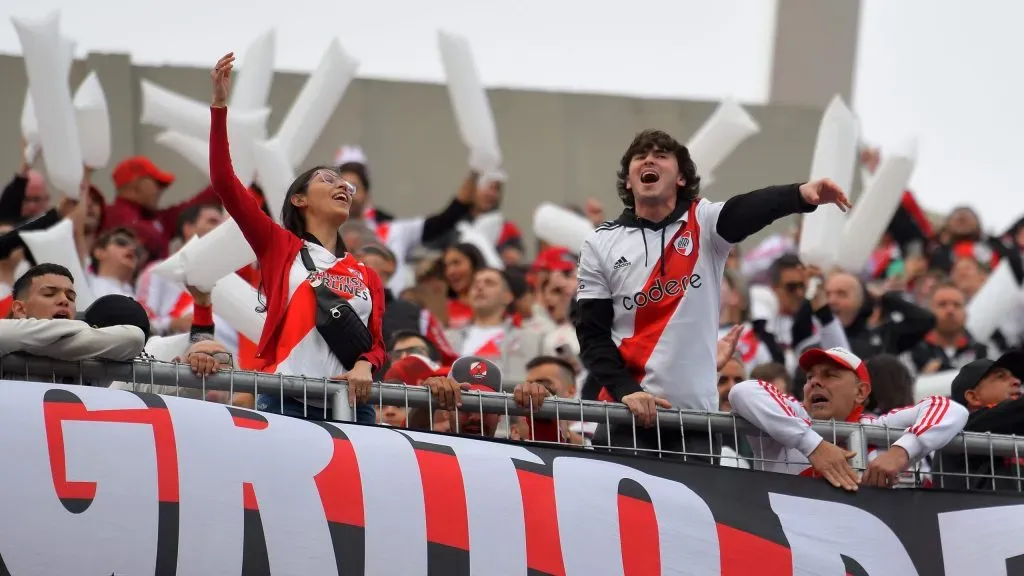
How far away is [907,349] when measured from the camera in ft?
30.3

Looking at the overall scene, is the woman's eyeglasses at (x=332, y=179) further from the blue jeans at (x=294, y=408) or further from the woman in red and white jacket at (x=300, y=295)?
the blue jeans at (x=294, y=408)

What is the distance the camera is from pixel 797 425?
527cm

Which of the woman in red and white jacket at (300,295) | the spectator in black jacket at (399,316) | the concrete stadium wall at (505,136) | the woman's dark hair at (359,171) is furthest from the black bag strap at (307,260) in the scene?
the concrete stadium wall at (505,136)

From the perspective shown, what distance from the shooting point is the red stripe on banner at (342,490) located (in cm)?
473

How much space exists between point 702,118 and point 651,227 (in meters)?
9.63

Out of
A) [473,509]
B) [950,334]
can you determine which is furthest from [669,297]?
[950,334]

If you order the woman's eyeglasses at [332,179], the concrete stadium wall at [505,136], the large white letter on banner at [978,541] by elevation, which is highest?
the concrete stadium wall at [505,136]

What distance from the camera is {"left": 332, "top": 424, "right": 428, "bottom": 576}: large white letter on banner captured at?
4723mm

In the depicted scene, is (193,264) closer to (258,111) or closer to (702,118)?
(258,111)

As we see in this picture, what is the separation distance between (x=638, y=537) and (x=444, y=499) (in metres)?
0.60

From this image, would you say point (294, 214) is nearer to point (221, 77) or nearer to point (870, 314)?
point (221, 77)

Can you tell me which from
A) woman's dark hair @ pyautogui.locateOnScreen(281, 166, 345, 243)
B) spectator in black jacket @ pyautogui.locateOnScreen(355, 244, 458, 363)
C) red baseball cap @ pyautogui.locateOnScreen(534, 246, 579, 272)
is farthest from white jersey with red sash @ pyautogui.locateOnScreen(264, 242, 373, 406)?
red baseball cap @ pyautogui.locateOnScreen(534, 246, 579, 272)

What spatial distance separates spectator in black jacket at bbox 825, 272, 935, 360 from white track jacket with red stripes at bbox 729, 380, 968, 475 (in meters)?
3.41

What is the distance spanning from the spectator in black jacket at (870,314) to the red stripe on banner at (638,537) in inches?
160
